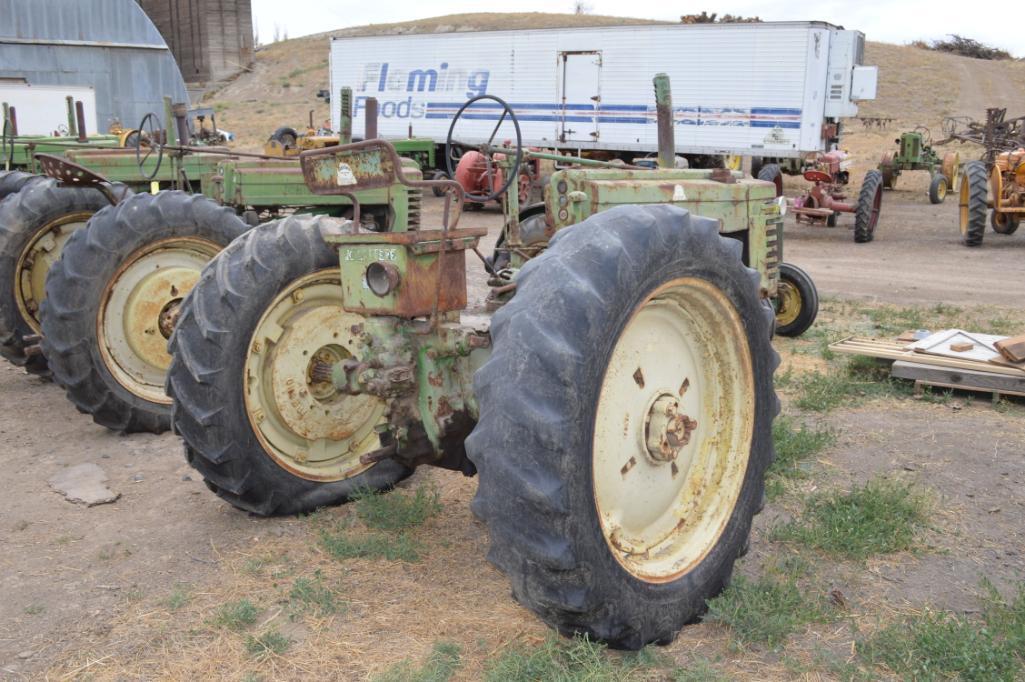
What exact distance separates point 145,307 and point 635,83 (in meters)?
15.6

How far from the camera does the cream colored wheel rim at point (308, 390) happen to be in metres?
4.10

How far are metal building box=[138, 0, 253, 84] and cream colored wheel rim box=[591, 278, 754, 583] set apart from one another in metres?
40.0

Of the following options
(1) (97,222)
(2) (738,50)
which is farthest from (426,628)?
(2) (738,50)

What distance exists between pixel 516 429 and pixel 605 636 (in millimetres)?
779

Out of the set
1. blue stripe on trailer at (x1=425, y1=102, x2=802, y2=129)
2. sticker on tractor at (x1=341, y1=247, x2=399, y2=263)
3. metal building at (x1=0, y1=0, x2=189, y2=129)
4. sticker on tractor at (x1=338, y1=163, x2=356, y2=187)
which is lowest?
sticker on tractor at (x1=341, y1=247, x2=399, y2=263)

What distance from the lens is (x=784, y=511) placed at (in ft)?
14.6

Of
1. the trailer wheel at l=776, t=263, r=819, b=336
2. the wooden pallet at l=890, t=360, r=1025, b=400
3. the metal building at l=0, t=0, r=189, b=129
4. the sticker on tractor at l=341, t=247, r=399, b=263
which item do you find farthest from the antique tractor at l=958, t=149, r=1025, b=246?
the metal building at l=0, t=0, r=189, b=129

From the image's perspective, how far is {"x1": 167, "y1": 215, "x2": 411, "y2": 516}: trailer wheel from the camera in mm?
3928

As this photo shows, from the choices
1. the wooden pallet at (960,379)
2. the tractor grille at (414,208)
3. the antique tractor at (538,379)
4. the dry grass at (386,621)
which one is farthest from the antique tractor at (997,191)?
the dry grass at (386,621)

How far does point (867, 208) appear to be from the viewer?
48.5 feet

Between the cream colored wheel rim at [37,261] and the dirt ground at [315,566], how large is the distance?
1.14 metres

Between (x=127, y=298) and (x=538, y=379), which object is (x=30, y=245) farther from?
(x=538, y=379)

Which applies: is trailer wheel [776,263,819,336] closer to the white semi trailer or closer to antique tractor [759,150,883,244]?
antique tractor [759,150,883,244]

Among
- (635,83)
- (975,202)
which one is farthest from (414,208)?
(635,83)
